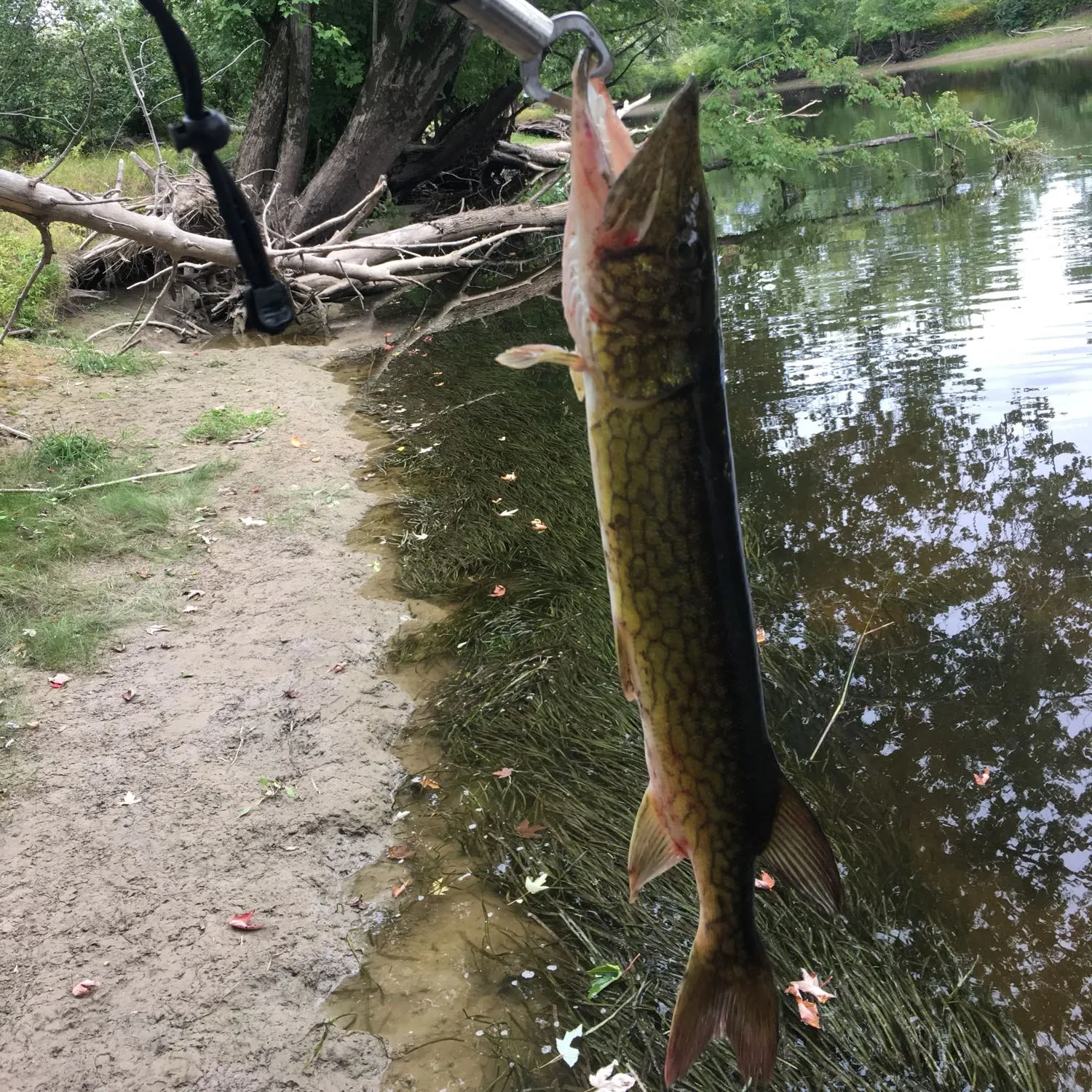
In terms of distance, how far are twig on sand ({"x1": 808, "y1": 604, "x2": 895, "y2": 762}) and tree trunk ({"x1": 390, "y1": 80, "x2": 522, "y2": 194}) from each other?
18157 millimetres

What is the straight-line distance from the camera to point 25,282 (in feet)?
45.2

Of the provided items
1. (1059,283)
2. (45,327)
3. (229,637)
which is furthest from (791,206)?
(229,637)

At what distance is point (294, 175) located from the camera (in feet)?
59.5

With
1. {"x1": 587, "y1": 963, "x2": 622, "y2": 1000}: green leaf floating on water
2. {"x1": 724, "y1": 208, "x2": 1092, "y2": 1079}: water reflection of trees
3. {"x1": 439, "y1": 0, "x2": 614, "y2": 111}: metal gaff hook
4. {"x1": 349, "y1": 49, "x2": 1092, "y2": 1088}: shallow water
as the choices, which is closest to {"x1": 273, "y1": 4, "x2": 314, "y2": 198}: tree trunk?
{"x1": 349, "y1": 49, "x2": 1092, "y2": 1088}: shallow water

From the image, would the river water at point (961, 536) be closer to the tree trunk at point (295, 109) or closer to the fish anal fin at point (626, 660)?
the fish anal fin at point (626, 660)

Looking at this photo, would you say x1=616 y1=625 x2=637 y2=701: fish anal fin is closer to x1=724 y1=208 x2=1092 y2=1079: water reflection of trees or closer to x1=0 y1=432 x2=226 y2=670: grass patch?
x1=724 y1=208 x2=1092 y2=1079: water reflection of trees

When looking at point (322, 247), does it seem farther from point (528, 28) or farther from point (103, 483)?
point (528, 28)

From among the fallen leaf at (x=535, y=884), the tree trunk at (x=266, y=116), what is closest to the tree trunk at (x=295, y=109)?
the tree trunk at (x=266, y=116)

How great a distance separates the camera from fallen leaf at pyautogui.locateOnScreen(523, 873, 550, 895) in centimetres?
416

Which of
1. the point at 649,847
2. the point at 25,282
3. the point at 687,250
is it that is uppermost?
the point at 687,250

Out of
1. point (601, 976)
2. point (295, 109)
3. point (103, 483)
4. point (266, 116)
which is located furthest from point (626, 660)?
point (266, 116)

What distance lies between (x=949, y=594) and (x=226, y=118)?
214 inches

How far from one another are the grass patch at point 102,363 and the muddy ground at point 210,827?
18.1 feet

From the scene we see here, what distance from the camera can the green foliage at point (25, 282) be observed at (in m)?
13.1
